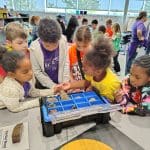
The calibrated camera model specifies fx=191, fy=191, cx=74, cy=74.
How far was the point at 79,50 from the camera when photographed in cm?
149

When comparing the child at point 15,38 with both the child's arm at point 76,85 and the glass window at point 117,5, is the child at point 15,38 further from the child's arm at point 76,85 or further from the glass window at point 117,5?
the glass window at point 117,5

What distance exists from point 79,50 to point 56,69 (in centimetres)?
23

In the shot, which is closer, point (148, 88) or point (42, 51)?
point (148, 88)

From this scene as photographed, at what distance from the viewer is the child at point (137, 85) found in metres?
1.03

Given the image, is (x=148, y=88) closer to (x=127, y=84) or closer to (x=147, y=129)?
(x=127, y=84)

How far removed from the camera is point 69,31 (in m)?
4.98

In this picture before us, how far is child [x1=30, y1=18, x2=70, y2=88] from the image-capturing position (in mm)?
1251

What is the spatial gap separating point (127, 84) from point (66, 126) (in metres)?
0.46

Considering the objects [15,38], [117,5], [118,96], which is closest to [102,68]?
[118,96]

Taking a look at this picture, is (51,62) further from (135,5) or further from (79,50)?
(135,5)

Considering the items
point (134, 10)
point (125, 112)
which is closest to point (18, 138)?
point (125, 112)

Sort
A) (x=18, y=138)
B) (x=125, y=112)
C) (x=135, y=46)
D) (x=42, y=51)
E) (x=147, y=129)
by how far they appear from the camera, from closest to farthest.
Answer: (x=18, y=138) → (x=147, y=129) → (x=125, y=112) → (x=42, y=51) → (x=135, y=46)

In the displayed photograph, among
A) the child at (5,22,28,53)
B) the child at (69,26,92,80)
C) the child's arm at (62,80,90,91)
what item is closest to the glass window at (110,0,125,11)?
the child at (69,26,92,80)

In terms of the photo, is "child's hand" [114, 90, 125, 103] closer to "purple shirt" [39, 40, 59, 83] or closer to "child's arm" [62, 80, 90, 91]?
"child's arm" [62, 80, 90, 91]
